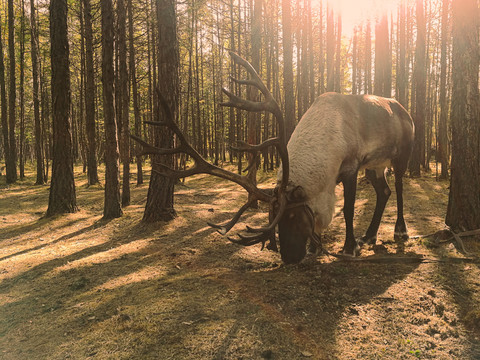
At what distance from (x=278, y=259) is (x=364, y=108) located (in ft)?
10.2

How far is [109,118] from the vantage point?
9.20 metres

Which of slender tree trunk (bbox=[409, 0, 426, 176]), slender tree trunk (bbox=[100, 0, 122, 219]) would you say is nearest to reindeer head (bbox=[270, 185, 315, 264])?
slender tree trunk (bbox=[100, 0, 122, 219])

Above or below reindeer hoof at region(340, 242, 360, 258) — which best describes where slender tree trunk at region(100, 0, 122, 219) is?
above

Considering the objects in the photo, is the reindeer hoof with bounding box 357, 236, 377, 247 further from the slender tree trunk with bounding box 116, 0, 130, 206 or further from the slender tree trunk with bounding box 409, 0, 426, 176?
the slender tree trunk with bounding box 409, 0, 426, 176

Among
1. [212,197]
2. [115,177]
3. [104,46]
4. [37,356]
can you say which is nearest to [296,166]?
[37,356]

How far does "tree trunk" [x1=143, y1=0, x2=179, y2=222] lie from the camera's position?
26.0 ft

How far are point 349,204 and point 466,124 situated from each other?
9.03 ft

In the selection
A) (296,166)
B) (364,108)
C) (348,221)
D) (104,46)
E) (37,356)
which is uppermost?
A: (104,46)

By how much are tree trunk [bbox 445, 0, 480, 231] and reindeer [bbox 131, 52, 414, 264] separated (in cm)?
91

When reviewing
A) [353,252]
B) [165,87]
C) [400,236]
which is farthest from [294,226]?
[165,87]

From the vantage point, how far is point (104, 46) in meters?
8.98

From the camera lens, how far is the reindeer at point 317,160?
3.96 m

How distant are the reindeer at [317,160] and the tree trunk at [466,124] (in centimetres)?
91

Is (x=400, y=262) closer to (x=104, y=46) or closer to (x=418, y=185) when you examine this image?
(x=104, y=46)
